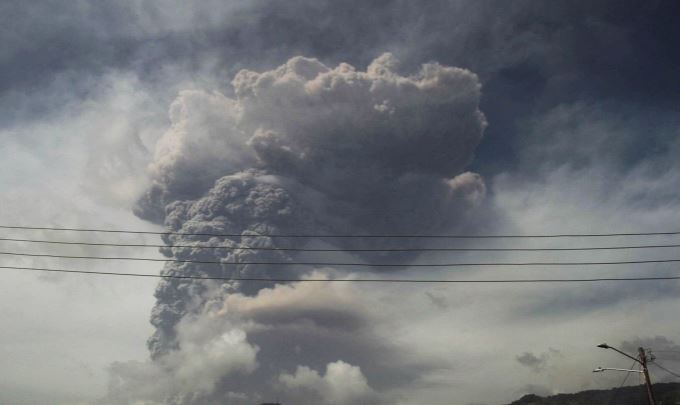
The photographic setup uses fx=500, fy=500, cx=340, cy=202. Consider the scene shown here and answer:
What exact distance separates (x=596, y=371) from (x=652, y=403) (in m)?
3.57

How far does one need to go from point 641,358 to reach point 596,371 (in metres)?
5.39

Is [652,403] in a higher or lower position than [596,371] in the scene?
lower

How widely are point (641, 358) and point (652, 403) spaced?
4269 mm

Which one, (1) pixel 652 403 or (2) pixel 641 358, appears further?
(2) pixel 641 358

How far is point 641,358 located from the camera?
34.4m

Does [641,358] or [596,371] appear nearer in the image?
[596,371]

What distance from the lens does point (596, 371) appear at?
31.5 metres

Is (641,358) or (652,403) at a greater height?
(641,358)

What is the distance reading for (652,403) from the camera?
3073 centimetres
